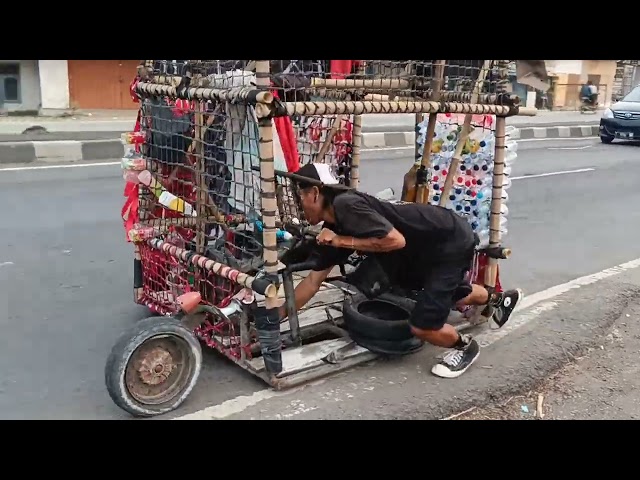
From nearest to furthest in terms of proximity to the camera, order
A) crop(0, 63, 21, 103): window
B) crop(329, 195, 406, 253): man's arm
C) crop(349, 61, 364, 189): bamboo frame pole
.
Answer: crop(329, 195, 406, 253): man's arm
crop(349, 61, 364, 189): bamboo frame pole
crop(0, 63, 21, 103): window

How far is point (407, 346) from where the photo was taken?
11.9ft

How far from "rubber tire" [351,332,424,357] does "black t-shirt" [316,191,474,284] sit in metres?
0.34

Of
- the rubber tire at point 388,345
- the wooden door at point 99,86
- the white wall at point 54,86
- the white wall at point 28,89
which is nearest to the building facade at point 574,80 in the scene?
the wooden door at point 99,86

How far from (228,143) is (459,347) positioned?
1676 mm

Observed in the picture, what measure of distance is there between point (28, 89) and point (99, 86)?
1804mm

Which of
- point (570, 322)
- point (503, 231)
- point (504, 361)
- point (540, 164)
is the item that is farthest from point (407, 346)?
point (540, 164)

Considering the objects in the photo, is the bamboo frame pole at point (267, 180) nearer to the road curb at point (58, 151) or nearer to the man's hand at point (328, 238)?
the man's hand at point (328, 238)

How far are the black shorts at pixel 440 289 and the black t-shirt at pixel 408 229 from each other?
0.01 metres

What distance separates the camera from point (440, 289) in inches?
135

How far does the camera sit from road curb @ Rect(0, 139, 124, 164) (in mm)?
10086

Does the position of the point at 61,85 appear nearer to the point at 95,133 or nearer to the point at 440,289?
the point at 95,133

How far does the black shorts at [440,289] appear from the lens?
342cm

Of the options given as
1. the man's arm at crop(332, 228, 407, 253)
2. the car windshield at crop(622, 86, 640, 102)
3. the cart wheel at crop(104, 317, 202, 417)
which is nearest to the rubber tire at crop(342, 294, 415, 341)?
the man's arm at crop(332, 228, 407, 253)

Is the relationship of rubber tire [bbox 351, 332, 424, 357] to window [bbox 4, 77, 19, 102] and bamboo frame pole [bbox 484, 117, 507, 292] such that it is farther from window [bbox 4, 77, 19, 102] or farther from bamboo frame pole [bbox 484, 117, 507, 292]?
window [bbox 4, 77, 19, 102]
